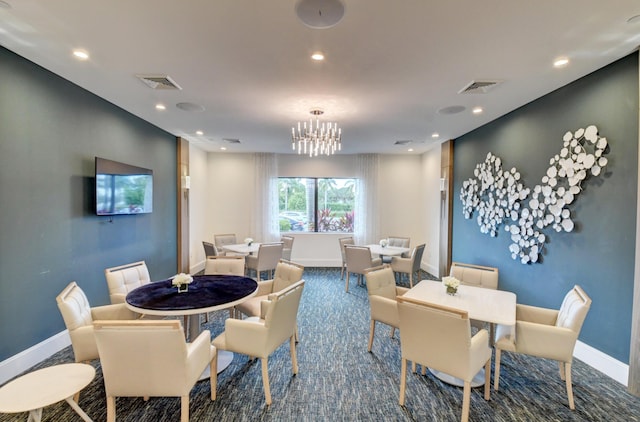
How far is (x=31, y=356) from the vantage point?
2.82 m

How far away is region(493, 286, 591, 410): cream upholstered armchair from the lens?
7.38 ft

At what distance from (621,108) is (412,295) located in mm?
2618

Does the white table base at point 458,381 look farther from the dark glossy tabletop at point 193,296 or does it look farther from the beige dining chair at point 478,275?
the dark glossy tabletop at point 193,296

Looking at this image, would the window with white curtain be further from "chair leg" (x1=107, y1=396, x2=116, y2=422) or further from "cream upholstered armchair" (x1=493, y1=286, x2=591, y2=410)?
"chair leg" (x1=107, y1=396, x2=116, y2=422)

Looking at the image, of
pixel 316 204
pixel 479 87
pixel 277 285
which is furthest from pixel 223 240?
pixel 479 87

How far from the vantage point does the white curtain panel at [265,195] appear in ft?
24.2

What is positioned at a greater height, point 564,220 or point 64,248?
point 564,220

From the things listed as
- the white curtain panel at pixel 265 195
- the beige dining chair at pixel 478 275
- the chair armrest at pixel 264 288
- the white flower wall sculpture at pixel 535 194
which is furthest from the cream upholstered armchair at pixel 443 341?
the white curtain panel at pixel 265 195

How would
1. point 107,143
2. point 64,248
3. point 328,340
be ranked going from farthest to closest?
point 107,143
point 328,340
point 64,248

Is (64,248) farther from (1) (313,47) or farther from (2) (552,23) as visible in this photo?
(2) (552,23)

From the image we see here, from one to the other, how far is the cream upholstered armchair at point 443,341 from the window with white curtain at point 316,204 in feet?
18.4

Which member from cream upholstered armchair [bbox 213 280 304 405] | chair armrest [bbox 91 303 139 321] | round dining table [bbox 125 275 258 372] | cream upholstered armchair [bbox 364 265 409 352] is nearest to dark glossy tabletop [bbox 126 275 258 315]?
round dining table [bbox 125 275 258 372]

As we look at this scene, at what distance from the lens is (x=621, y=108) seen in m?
2.72

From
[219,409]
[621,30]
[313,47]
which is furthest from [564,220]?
[219,409]
